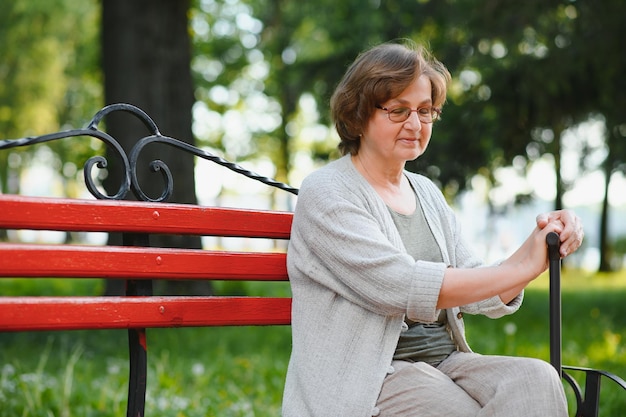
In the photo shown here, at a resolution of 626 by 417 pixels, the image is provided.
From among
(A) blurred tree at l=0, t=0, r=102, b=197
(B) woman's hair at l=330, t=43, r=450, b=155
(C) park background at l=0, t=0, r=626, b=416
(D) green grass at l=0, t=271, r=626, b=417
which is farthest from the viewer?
(A) blurred tree at l=0, t=0, r=102, b=197

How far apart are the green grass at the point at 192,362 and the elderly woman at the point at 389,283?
1668 millimetres

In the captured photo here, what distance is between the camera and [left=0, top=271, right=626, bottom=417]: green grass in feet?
13.8

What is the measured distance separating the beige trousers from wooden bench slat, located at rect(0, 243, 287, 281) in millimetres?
551

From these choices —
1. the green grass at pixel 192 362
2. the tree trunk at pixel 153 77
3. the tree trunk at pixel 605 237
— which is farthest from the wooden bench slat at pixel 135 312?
the tree trunk at pixel 605 237

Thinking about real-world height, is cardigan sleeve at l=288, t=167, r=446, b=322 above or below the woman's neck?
below

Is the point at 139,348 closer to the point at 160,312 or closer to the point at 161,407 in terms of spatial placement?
the point at 160,312

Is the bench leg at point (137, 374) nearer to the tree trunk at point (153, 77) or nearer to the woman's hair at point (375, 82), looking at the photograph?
the woman's hair at point (375, 82)

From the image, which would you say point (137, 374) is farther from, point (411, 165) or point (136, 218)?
point (411, 165)

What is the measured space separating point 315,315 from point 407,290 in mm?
314

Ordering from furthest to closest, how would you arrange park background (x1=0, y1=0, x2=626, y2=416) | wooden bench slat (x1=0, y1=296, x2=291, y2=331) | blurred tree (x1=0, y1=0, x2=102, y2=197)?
1. blurred tree (x1=0, y1=0, x2=102, y2=197)
2. park background (x1=0, y1=0, x2=626, y2=416)
3. wooden bench slat (x1=0, y1=296, x2=291, y2=331)

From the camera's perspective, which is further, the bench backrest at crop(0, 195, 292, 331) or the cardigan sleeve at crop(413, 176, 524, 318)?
the cardigan sleeve at crop(413, 176, 524, 318)

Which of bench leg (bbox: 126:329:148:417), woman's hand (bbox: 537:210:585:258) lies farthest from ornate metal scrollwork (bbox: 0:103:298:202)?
woman's hand (bbox: 537:210:585:258)

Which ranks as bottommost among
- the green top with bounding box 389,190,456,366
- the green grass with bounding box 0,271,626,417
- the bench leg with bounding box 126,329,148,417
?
the green grass with bounding box 0,271,626,417

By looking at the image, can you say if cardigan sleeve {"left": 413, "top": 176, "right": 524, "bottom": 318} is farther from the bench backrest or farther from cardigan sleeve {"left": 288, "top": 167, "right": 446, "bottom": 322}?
the bench backrest
